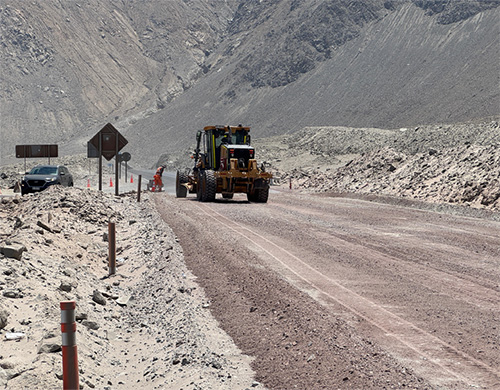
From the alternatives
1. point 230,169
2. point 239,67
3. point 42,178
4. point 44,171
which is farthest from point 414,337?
point 239,67

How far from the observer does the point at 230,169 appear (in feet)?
84.0

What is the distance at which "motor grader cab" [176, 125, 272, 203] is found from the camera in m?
25.7

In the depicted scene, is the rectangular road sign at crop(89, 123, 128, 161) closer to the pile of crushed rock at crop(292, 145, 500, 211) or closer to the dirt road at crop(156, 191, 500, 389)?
the dirt road at crop(156, 191, 500, 389)

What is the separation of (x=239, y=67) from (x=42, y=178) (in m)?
99.4

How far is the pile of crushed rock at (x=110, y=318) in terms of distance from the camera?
6.33m

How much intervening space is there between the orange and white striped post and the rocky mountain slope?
77845mm

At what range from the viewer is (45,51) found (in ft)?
433

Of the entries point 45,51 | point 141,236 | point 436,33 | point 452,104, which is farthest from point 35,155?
point 45,51

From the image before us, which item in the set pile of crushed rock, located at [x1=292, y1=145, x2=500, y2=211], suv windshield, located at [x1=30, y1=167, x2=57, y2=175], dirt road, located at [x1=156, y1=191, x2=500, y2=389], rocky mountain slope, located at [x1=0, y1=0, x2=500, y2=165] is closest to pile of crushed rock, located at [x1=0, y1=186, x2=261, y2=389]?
dirt road, located at [x1=156, y1=191, x2=500, y2=389]

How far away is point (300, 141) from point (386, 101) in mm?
24652

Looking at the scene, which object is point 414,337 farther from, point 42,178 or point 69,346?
point 42,178

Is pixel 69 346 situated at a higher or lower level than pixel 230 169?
lower

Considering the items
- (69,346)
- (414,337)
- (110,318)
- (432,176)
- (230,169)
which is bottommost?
(110,318)

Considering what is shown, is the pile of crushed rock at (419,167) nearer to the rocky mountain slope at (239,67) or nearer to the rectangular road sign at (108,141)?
the rectangular road sign at (108,141)
